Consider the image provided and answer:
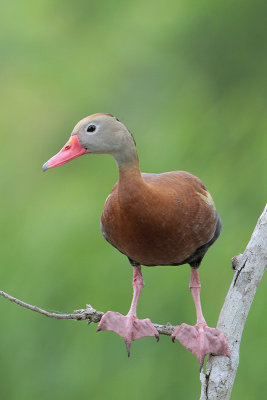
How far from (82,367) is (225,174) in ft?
3.67

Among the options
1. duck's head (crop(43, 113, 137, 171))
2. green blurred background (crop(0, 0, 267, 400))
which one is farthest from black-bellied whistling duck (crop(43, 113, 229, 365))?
green blurred background (crop(0, 0, 267, 400))

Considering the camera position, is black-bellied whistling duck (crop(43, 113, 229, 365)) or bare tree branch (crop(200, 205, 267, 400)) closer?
black-bellied whistling duck (crop(43, 113, 229, 365))

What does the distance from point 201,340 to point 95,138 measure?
576 millimetres

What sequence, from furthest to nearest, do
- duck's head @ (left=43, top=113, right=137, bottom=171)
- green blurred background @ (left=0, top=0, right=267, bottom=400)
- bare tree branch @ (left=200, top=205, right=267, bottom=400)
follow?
green blurred background @ (left=0, top=0, right=267, bottom=400)
bare tree branch @ (left=200, top=205, right=267, bottom=400)
duck's head @ (left=43, top=113, right=137, bottom=171)

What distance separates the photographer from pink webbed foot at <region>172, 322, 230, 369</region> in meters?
1.83

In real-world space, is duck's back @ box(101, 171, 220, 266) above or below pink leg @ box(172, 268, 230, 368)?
above

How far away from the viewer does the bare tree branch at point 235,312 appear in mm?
1804

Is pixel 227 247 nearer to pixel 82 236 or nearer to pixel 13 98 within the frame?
pixel 82 236

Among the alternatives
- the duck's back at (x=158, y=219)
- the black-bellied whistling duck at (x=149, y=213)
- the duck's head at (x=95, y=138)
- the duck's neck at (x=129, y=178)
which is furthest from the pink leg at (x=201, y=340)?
the duck's head at (x=95, y=138)

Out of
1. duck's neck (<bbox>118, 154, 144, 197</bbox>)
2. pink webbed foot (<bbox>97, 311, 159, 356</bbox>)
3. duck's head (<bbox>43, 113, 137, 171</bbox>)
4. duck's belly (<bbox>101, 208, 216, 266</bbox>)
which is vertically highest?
duck's head (<bbox>43, 113, 137, 171</bbox>)

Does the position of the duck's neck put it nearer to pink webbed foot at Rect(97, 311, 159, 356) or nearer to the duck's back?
the duck's back

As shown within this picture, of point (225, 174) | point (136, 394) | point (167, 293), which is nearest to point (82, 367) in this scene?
point (136, 394)

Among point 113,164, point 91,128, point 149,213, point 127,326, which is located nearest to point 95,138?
point 91,128

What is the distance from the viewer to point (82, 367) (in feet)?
11.1
